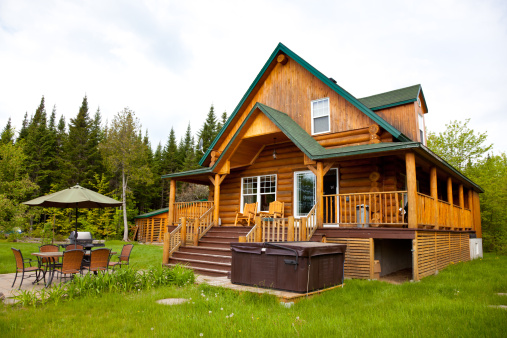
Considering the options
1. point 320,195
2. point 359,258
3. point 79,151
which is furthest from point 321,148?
point 79,151

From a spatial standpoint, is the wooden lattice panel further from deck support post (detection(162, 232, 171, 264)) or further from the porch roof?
deck support post (detection(162, 232, 171, 264))

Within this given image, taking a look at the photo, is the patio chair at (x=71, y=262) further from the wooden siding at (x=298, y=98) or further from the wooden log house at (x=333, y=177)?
the wooden siding at (x=298, y=98)

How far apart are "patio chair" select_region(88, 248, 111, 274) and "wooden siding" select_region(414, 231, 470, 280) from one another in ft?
27.0

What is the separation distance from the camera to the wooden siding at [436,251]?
10.1 metres

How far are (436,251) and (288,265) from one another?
22.8 feet

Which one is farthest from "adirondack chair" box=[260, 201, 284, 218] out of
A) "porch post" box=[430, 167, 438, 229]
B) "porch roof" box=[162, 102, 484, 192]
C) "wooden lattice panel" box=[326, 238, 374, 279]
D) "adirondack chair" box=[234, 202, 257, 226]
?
"porch post" box=[430, 167, 438, 229]

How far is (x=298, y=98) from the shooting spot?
14.8m

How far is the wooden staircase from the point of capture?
36.3ft

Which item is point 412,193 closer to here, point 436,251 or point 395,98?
point 436,251

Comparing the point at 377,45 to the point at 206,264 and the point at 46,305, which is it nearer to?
the point at 206,264

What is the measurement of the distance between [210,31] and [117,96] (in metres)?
41.0

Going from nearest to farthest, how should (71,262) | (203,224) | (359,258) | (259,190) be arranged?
(71,262)
(359,258)
(203,224)
(259,190)

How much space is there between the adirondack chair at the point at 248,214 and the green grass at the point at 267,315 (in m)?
6.37

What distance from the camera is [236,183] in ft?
52.2
